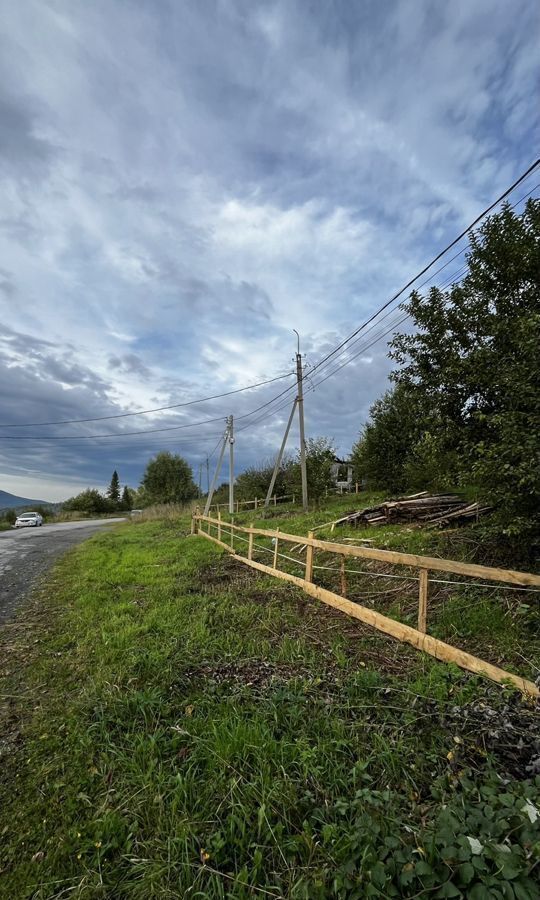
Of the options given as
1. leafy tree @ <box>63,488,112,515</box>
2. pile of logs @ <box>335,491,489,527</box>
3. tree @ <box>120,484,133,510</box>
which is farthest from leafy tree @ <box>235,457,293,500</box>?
tree @ <box>120,484,133,510</box>

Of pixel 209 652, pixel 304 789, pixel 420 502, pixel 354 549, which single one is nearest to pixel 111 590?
pixel 209 652

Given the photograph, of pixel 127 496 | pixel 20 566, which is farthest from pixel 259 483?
pixel 127 496

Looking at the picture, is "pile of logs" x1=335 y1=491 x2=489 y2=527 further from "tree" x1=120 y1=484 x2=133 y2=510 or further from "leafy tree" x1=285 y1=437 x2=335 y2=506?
"tree" x1=120 y1=484 x2=133 y2=510

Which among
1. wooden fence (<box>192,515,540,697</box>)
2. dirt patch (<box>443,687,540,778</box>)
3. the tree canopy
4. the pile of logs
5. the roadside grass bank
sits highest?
the tree canopy

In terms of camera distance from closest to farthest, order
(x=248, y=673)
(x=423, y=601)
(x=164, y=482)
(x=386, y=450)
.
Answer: (x=248, y=673) < (x=423, y=601) < (x=386, y=450) < (x=164, y=482)

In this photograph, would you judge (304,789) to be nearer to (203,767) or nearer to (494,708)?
(203,767)

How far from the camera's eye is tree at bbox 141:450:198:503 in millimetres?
59719

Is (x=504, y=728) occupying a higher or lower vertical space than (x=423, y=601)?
lower

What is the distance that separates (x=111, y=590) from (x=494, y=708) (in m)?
6.85

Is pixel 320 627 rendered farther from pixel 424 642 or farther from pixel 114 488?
pixel 114 488

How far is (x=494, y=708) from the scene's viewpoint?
3029 mm

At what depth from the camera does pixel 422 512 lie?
10.9 meters

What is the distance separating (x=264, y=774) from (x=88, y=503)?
2827 inches

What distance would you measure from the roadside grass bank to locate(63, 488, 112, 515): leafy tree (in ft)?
221
